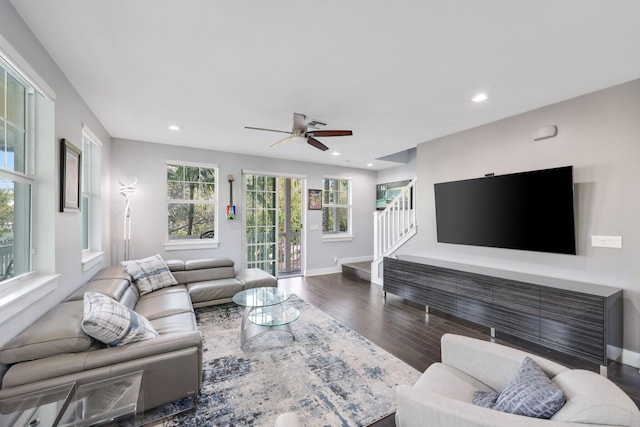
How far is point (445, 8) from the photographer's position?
1.64 m

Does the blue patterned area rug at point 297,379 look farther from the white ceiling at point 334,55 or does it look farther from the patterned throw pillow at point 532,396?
the white ceiling at point 334,55

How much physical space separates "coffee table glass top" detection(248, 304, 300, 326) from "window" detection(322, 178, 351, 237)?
3608 mm

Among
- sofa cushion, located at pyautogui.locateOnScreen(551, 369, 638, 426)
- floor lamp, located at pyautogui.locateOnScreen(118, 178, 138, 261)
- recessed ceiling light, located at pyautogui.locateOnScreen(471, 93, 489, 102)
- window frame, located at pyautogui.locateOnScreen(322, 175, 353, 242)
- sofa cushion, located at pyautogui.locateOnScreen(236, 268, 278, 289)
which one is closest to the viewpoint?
sofa cushion, located at pyautogui.locateOnScreen(551, 369, 638, 426)

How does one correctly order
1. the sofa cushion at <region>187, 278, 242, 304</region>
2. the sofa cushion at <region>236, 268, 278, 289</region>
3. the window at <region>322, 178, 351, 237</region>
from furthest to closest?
1. the window at <region>322, 178, 351, 237</region>
2. the sofa cushion at <region>236, 268, 278, 289</region>
3. the sofa cushion at <region>187, 278, 242, 304</region>

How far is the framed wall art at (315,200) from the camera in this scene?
630 centimetres

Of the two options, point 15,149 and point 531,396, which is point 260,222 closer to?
point 15,149

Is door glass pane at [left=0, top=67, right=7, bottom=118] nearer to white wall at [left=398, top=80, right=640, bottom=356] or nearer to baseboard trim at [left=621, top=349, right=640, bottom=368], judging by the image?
white wall at [left=398, top=80, right=640, bottom=356]

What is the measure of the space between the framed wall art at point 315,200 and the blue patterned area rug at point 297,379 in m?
3.36

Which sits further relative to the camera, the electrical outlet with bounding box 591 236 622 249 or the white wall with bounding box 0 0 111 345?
the electrical outlet with bounding box 591 236 622 249

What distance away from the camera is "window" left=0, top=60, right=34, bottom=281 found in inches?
70.5

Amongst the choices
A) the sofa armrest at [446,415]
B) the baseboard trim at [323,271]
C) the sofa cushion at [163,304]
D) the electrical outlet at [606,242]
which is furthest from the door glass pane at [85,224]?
the electrical outlet at [606,242]

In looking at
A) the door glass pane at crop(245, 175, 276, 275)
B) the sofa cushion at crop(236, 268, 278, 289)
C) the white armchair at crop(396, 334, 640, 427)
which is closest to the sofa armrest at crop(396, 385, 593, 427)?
the white armchair at crop(396, 334, 640, 427)

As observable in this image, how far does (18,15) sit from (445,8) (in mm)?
2688

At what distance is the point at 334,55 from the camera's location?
7.02 ft
